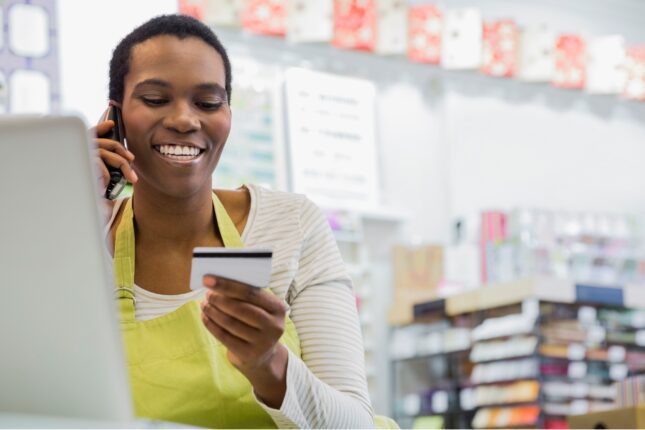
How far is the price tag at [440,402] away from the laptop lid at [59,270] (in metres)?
6.57

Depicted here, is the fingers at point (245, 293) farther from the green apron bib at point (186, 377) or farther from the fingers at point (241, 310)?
the green apron bib at point (186, 377)

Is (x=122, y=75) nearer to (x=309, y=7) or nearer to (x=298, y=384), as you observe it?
(x=298, y=384)

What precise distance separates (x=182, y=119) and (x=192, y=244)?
24 centimetres

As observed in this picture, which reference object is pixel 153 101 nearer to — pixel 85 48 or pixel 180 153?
pixel 180 153

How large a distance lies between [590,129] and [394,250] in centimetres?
284

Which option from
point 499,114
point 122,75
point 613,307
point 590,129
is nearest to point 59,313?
point 122,75

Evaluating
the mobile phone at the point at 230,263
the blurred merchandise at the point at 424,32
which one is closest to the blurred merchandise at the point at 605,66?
the blurred merchandise at the point at 424,32

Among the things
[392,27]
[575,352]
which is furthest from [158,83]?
[392,27]

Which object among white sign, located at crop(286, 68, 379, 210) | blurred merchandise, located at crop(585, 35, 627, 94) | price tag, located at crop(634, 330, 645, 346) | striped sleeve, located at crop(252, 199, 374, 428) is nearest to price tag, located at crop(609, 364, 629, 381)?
price tag, located at crop(634, 330, 645, 346)

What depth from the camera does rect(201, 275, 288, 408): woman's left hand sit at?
1335 mm

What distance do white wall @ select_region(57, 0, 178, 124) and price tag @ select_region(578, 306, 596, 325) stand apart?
346 centimetres

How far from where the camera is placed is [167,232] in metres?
1.89

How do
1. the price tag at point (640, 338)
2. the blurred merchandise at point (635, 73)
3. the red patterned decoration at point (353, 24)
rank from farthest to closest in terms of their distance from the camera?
the blurred merchandise at point (635, 73) → the red patterned decoration at point (353, 24) → the price tag at point (640, 338)

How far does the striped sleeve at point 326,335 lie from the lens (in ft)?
5.10
